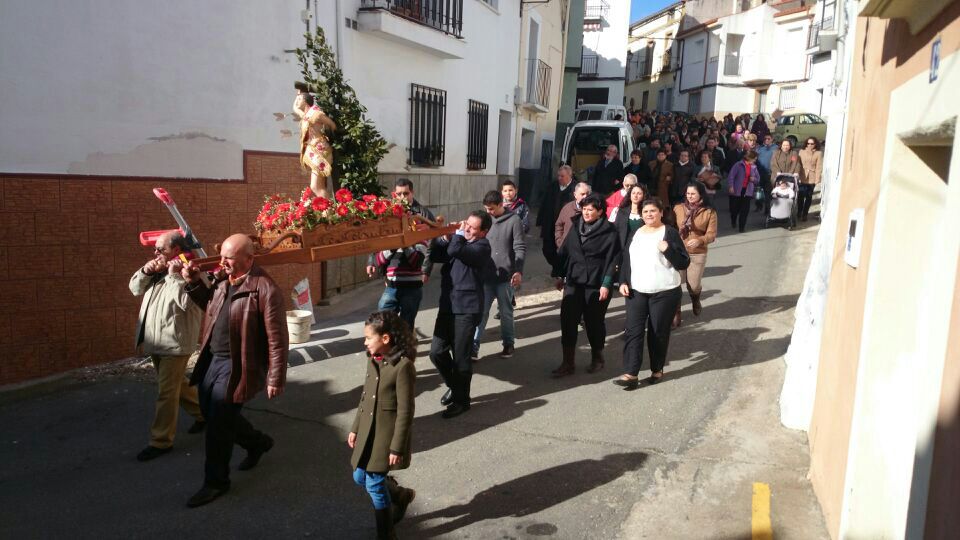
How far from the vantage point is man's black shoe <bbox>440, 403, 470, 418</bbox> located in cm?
612

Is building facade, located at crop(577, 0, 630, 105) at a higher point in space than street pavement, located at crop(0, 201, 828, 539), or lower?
higher

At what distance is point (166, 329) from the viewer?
17.4 feet

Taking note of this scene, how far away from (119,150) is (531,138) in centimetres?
1426

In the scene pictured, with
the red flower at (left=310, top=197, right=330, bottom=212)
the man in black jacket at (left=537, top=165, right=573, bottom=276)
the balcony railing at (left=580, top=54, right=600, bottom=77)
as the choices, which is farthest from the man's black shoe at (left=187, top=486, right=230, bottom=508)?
the balcony railing at (left=580, top=54, right=600, bottom=77)

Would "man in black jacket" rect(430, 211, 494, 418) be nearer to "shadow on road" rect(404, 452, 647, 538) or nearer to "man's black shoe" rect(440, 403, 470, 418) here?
"man's black shoe" rect(440, 403, 470, 418)

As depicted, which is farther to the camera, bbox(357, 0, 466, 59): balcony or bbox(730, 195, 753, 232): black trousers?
bbox(730, 195, 753, 232): black trousers

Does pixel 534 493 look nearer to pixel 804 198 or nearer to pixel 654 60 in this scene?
pixel 804 198

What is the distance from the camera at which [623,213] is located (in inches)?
305

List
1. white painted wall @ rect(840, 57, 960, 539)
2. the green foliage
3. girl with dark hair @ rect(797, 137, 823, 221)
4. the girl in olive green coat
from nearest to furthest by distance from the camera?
white painted wall @ rect(840, 57, 960, 539), the girl in olive green coat, the green foliage, girl with dark hair @ rect(797, 137, 823, 221)

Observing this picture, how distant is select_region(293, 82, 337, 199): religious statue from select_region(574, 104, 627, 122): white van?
1814cm

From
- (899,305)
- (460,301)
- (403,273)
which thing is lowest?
(460,301)

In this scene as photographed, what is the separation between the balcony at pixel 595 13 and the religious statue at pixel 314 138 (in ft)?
91.1

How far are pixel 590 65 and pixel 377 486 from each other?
3345 centimetres

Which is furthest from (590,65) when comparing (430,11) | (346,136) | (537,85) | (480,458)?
(480,458)
